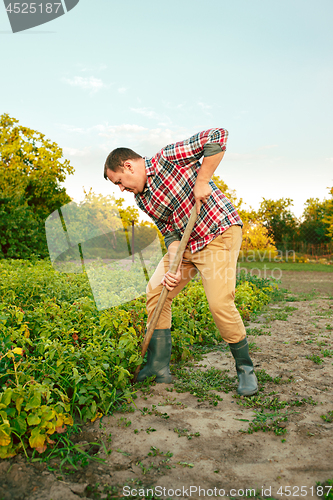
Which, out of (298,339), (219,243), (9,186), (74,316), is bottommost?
(298,339)

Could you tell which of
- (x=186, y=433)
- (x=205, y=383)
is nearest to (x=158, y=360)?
(x=205, y=383)

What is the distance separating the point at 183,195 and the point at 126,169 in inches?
16.0

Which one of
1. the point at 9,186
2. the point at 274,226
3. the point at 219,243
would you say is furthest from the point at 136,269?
the point at 274,226

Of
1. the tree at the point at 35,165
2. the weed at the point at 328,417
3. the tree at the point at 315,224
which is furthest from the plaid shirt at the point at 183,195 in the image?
the tree at the point at 315,224

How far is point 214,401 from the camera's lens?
224cm

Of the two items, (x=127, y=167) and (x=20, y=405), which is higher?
(x=127, y=167)

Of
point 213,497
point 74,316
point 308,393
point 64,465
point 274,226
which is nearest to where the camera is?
point 213,497

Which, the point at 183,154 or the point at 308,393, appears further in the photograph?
the point at 308,393

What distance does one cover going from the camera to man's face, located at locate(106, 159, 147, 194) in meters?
2.28

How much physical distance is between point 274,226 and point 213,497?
2811 cm

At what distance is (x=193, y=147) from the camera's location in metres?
2.15

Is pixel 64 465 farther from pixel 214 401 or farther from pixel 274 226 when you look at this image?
pixel 274 226

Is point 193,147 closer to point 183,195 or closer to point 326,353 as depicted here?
point 183,195

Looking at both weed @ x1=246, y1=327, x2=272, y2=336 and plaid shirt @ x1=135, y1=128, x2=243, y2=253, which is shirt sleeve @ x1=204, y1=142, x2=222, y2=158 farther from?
weed @ x1=246, y1=327, x2=272, y2=336
